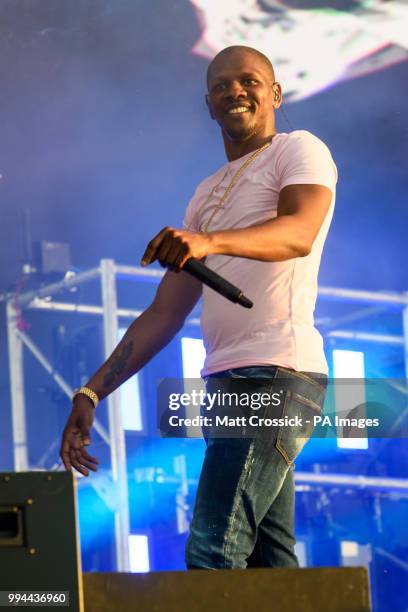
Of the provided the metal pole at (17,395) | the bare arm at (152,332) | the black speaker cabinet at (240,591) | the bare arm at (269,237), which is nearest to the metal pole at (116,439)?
the metal pole at (17,395)

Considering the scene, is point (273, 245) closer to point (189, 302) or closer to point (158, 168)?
point (189, 302)

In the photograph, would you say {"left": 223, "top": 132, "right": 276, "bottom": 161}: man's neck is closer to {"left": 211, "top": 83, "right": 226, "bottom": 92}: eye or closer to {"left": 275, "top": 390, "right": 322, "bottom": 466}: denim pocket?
{"left": 211, "top": 83, "right": 226, "bottom": 92}: eye

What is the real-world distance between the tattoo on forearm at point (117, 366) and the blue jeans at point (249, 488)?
12.9 inches

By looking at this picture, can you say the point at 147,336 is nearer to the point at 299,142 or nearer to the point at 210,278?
the point at 299,142

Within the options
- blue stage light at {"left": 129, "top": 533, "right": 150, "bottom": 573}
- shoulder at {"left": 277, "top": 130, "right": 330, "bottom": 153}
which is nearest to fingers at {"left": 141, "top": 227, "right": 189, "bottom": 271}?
shoulder at {"left": 277, "top": 130, "right": 330, "bottom": 153}

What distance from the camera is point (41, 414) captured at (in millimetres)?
5770

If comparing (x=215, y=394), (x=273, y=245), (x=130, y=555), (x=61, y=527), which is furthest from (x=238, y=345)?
(x=130, y=555)

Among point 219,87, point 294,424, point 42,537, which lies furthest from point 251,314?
point 42,537

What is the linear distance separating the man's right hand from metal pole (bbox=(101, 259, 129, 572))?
285cm

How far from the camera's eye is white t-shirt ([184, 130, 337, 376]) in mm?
2123

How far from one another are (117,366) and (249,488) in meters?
0.50

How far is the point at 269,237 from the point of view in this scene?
1898mm

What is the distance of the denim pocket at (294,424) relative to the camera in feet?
6.82

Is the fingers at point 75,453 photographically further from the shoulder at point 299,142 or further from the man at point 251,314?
the shoulder at point 299,142
